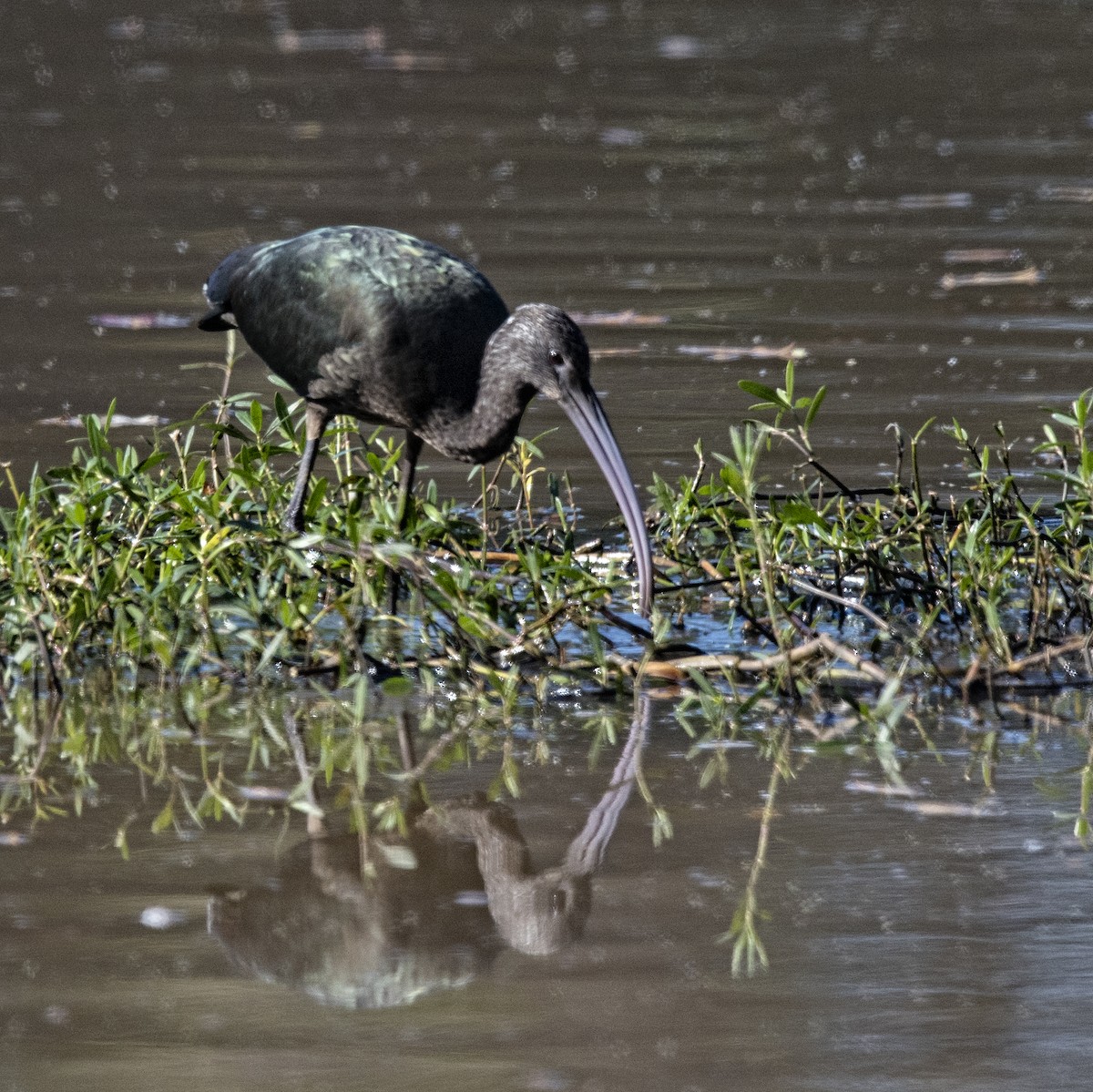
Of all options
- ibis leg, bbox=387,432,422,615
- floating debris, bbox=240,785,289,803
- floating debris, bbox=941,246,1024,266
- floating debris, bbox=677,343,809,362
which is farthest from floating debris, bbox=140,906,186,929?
floating debris, bbox=941,246,1024,266

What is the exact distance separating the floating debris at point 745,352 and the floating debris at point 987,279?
1.47 m

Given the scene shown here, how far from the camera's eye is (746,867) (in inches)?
162

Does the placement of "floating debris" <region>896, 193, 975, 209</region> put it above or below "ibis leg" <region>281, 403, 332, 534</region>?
above

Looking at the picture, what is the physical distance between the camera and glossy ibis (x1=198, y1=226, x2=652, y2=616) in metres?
5.54

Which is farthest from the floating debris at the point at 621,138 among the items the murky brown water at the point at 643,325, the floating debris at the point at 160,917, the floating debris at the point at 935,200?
the floating debris at the point at 160,917

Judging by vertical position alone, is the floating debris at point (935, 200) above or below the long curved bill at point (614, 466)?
above

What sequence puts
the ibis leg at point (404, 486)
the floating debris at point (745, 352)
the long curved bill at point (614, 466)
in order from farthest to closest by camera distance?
the floating debris at point (745, 352) < the ibis leg at point (404, 486) < the long curved bill at point (614, 466)

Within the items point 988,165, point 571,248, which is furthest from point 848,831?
point 988,165

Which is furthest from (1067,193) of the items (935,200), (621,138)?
(621,138)

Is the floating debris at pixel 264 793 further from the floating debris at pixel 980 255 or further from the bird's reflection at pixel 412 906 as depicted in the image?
the floating debris at pixel 980 255

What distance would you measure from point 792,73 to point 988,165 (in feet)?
14.1

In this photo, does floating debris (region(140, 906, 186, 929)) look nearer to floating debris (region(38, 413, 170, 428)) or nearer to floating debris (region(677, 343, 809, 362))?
floating debris (region(38, 413, 170, 428))

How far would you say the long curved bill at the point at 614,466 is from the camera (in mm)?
5230

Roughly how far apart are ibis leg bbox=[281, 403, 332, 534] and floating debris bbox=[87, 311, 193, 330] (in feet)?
10.6
